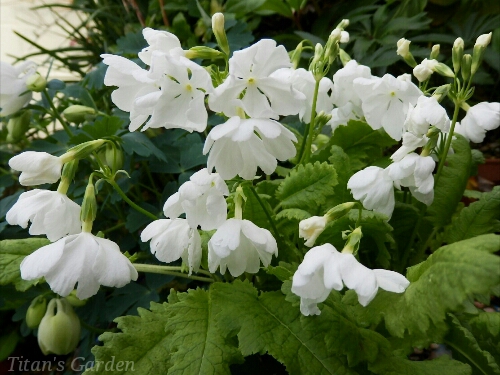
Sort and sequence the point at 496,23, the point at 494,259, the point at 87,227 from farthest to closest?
the point at 496,23
the point at 87,227
the point at 494,259

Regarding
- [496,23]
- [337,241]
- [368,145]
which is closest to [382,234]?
[337,241]

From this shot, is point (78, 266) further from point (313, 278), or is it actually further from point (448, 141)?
point (448, 141)

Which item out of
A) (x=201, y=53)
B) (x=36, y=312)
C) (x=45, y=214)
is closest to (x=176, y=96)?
(x=201, y=53)

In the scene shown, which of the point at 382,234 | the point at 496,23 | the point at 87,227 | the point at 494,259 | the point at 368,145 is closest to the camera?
the point at 494,259

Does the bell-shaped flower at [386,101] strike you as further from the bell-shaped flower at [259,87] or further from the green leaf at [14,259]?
the green leaf at [14,259]

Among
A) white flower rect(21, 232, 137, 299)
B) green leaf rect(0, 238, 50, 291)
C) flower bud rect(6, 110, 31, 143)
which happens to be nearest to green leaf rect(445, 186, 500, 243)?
white flower rect(21, 232, 137, 299)

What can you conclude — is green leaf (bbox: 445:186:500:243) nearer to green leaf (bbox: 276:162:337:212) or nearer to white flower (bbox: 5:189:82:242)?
green leaf (bbox: 276:162:337:212)

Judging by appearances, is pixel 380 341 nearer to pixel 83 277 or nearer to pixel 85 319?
pixel 83 277
